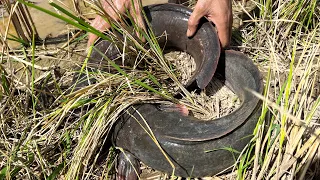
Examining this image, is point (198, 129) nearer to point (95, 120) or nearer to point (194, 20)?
point (95, 120)

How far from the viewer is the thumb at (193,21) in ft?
9.38

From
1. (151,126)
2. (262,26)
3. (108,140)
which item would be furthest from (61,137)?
(262,26)

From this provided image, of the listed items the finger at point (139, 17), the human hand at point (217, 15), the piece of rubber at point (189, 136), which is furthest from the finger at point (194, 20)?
the piece of rubber at point (189, 136)

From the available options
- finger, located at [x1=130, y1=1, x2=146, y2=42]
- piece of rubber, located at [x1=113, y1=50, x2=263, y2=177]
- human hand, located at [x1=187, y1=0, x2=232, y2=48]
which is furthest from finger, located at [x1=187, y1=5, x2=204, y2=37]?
piece of rubber, located at [x1=113, y1=50, x2=263, y2=177]

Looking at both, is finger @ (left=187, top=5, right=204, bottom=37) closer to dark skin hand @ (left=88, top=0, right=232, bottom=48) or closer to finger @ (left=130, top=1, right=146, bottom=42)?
dark skin hand @ (left=88, top=0, right=232, bottom=48)

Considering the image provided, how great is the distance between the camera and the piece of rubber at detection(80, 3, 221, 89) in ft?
9.14

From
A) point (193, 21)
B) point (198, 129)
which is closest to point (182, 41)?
point (193, 21)

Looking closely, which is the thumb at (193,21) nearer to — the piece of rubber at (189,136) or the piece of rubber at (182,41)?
the piece of rubber at (182,41)

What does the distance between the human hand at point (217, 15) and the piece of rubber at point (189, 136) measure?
371mm

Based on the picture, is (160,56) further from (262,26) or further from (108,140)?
(262,26)

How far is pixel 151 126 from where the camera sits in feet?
8.21

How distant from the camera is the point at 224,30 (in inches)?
114

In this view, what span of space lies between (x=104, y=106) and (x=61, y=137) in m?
0.34

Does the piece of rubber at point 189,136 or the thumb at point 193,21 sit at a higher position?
the thumb at point 193,21
